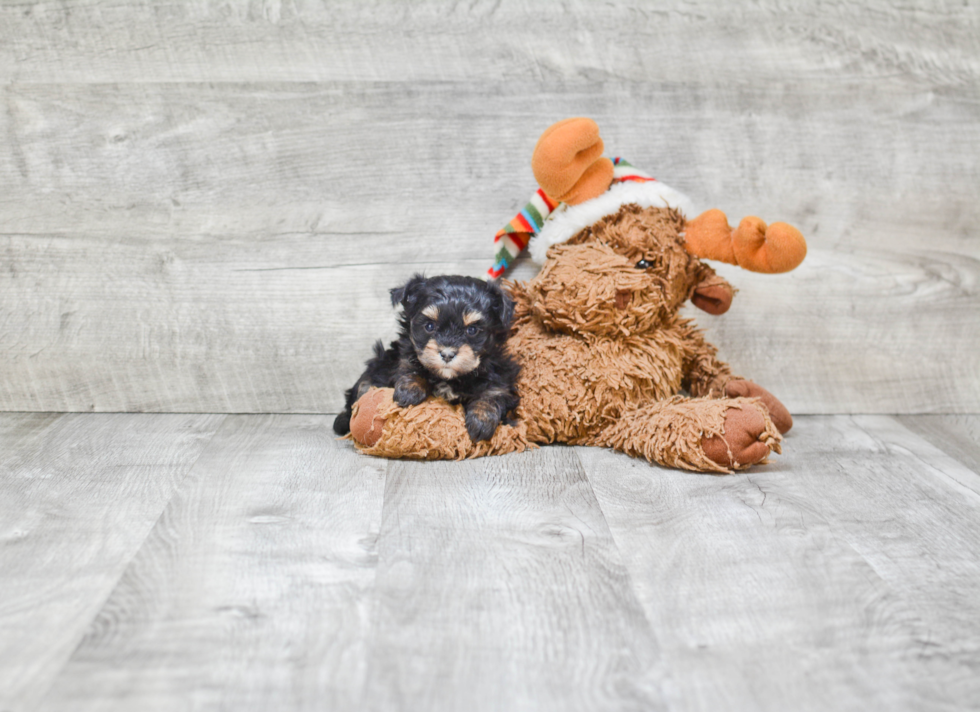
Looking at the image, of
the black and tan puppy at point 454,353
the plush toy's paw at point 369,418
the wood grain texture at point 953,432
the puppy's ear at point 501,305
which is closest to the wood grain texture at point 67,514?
the plush toy's paw at point 369,418

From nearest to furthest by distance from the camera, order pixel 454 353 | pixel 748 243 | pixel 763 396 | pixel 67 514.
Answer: pixel 67 514
pixel 454 353
pixel 748 243
pixel 763 396

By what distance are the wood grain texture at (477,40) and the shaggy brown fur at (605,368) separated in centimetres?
Result: 41

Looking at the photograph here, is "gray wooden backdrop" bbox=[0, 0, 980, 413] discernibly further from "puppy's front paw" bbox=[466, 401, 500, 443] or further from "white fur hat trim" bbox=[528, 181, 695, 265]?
"puppy's front paw" bbox=[466, 401, 500, 443]

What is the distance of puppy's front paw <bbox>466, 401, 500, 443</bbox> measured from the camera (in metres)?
1.31

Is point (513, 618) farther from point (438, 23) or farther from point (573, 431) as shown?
point (438, 23)

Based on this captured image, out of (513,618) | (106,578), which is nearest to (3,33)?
(106,578)

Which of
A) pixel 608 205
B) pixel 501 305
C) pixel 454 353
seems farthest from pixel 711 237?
pixel 454 353

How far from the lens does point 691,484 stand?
1247 mm

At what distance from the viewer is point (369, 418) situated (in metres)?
1.31

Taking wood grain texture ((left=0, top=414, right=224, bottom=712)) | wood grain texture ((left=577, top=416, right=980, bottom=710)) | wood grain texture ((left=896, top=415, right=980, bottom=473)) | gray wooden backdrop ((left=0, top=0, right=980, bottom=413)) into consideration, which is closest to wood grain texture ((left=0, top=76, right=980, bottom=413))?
gray wooden backdrop ((left=0, top=0, right=980, bottom=413))

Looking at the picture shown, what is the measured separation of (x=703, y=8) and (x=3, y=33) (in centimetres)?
135

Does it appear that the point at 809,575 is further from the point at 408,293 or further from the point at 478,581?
the point at 408,293

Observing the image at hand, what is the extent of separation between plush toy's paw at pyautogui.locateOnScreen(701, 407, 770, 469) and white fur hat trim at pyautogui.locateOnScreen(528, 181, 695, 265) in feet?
1.30

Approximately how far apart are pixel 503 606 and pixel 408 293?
581 mm
